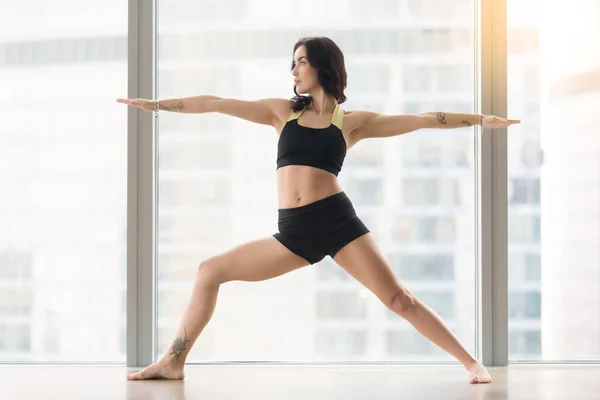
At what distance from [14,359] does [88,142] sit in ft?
3.80

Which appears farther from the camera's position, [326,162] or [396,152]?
[396,152]

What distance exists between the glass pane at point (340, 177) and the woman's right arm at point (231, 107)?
16.4 inches

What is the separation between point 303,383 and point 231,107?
1.24 metres

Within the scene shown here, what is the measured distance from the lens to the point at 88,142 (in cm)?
380

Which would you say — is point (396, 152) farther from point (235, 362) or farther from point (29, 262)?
point (29, 262)

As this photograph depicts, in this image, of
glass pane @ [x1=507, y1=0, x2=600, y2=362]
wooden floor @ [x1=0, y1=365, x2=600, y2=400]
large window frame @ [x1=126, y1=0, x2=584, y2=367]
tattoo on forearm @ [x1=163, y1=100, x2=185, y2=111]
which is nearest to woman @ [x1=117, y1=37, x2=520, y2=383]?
tattoo on forearm @ [x1=163, y1=100, x2=185, y2=111]

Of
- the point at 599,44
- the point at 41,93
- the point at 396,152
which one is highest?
the point at 599,44

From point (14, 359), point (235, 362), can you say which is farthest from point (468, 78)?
point (14, 359)

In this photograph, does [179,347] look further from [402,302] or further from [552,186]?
[552,186]

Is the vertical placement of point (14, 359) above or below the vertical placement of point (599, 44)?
below

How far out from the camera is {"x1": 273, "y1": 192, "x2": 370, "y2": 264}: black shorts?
3207 mm

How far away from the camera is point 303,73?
334 centimetres

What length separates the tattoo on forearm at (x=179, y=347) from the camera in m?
3.22

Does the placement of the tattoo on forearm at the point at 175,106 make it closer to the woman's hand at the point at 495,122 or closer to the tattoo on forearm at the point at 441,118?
the tattoo on forearm at the point at 441,118
